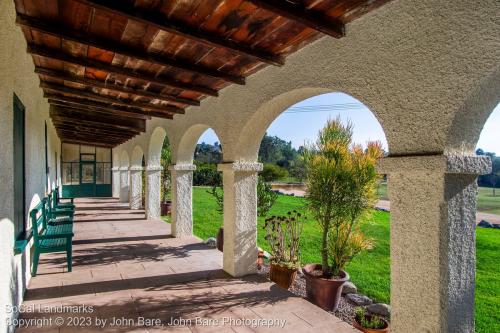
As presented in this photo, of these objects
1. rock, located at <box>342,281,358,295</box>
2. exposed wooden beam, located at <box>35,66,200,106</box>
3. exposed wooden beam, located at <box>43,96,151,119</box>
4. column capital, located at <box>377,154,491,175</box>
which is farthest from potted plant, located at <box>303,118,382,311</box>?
exposed wooden beam, located at <box>43,96,151,119</box>

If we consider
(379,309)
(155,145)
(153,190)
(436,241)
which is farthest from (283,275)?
(153,190)

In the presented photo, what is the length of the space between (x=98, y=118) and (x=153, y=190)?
2.55 meters

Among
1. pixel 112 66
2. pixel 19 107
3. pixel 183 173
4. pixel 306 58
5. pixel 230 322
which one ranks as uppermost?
pixel 112 66

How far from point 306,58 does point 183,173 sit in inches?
190

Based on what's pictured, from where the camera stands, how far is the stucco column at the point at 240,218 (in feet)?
15.7

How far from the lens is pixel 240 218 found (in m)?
4.87

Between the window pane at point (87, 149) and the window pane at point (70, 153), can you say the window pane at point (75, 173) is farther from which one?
the window pane at point (87, 149)

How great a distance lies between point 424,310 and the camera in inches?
88.3

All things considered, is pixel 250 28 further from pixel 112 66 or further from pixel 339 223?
pixel 339 223

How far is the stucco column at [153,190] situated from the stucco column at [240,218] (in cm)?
509

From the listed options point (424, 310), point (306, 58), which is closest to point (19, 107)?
point (306, 58)

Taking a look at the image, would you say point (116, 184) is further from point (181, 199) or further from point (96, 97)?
point (96, 97)

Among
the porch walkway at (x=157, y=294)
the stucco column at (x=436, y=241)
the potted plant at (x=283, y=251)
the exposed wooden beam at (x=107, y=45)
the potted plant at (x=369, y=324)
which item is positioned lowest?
the potted plant at (x=369, y=324)

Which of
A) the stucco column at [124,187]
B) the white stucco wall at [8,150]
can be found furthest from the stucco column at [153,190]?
the white stucco wall at [8,150]
